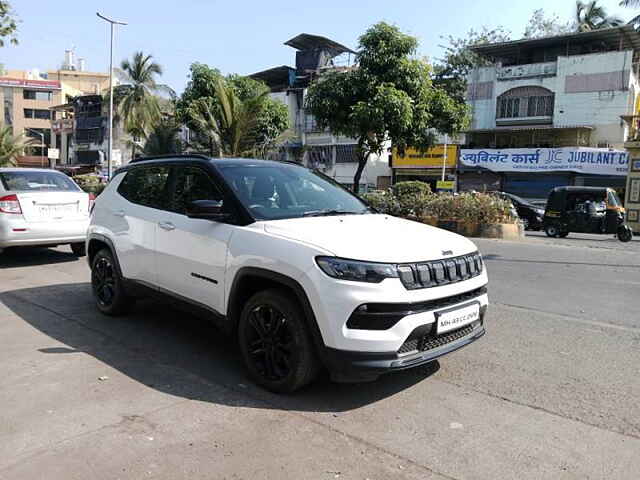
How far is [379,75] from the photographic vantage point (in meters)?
16.5

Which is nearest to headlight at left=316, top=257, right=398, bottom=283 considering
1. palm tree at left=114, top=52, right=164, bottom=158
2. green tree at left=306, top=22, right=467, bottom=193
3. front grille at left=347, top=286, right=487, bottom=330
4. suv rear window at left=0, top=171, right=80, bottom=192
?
front grille at left=347, top=286, right=487, bottom=330

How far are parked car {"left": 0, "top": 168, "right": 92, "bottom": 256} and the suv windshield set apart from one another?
5294 millimetres

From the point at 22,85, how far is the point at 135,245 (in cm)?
7694

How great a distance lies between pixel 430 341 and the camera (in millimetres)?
3555

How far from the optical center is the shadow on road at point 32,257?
8.94 m

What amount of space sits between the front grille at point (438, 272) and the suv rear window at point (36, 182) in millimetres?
7411

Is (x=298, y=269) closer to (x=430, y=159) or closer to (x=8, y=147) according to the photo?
(x=430, y=159)

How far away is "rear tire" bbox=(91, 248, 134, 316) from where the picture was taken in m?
5.52

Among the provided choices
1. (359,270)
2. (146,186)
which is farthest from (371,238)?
(146,186)

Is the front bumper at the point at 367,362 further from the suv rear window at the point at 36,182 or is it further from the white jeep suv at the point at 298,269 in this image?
the suv rear window at the point at 36,182

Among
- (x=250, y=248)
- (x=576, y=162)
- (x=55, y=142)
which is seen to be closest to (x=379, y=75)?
(x=250, y=248)

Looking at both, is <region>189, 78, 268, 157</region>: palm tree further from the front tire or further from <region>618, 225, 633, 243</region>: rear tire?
the front tire

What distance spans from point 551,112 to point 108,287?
32.5 metres

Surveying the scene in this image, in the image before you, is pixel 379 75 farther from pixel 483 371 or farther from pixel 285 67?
pixel 285 67
